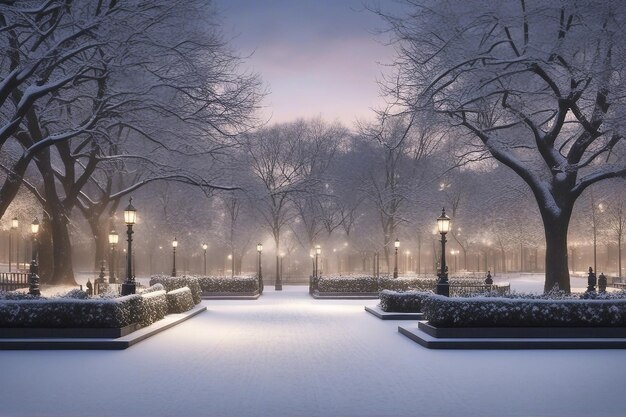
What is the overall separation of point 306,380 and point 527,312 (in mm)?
8277

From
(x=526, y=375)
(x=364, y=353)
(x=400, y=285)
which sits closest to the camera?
(x=526, y=375)

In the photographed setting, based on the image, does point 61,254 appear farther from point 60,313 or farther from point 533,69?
point 533,69

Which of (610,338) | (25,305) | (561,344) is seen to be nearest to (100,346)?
(25,305)

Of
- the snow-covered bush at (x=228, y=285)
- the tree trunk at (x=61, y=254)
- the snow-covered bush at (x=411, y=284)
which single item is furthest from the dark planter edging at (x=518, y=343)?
the snow-covered bush at (x=228, y=285)

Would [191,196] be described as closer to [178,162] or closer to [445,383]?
[178,162]

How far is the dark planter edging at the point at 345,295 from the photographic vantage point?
42250 mm

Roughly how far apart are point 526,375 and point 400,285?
88.7 ft

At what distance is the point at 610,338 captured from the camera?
17.9 meters

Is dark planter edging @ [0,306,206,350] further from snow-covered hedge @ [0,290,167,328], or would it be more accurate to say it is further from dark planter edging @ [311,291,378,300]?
dark planter edging @ [311,291,378,300]

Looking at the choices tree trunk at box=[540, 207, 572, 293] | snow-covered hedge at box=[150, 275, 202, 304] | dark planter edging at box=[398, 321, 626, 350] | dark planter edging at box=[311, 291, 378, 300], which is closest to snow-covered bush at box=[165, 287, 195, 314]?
snow-covered hedge at box=[150, 275, 202, 304]

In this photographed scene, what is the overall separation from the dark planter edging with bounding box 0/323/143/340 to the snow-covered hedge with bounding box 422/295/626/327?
353 inches

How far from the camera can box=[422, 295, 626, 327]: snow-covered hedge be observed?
17844mm

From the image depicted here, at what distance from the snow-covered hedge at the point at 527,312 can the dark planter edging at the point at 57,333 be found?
8965 mm

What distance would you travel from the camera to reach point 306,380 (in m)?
A: 12.2
